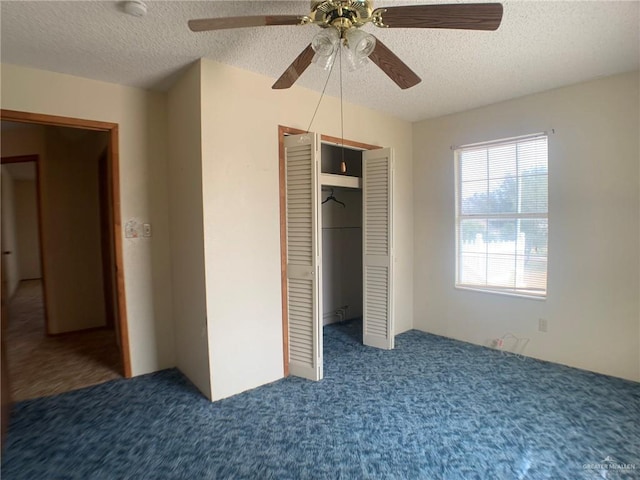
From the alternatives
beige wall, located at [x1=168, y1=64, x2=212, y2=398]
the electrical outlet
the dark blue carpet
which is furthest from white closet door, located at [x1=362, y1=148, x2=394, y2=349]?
beige wall, located at [x1=168, y1=64, x2=212, y2=398]

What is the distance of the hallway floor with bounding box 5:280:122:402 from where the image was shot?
2.78 metres

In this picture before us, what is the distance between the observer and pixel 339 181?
340cm

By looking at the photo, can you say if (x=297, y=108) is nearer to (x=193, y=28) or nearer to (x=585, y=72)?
(x=193, y=28)

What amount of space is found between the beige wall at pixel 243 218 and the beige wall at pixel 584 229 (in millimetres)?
2182

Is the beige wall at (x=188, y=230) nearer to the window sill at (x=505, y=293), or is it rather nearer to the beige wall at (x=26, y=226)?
the window sill at (x=505, y=293)

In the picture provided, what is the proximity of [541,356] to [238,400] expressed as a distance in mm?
2825

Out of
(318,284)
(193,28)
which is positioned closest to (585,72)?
(318,284)

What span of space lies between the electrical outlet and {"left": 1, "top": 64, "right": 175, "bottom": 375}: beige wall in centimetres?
350

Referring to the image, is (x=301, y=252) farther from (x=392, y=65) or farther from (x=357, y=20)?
(x=357, y=20)

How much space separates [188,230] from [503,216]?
120 inches

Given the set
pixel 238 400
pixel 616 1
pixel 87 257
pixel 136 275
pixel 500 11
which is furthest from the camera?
pixel 87 257

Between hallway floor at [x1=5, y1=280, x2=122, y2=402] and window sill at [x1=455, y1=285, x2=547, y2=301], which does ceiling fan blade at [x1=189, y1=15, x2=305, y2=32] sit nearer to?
hallway floor at [x1=5, y1=280, x2=122, y2=402]

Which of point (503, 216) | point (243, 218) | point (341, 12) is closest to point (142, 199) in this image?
point (243, 218)

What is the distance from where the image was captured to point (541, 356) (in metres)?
3.16
